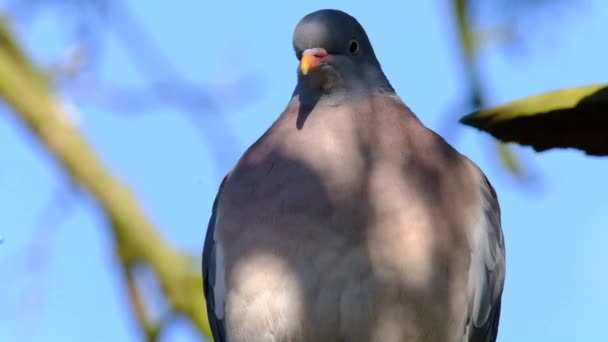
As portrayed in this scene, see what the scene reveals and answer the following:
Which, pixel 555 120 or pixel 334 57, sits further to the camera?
pixel 334 57

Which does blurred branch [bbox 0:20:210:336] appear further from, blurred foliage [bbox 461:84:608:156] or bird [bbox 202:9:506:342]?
blurred foliage [bbox 461:84:608:156]

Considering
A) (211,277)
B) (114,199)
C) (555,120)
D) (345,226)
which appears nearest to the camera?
(555,120)

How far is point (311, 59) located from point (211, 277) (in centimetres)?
Result: 61

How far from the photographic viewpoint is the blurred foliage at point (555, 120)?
109cm

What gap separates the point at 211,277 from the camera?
2482 millimetres

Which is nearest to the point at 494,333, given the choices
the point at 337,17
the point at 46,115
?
the point at 337,17

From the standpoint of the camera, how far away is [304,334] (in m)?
2.21

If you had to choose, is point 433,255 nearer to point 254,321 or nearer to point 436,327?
point 436,327

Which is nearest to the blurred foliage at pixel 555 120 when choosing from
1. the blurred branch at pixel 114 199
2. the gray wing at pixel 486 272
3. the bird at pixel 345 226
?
the bird at pixel 345 226

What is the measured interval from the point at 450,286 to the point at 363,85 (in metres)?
0.63

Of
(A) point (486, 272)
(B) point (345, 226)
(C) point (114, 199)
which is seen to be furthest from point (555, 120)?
(C) point (114, 199)

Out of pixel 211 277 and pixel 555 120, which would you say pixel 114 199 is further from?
pixel 555 120

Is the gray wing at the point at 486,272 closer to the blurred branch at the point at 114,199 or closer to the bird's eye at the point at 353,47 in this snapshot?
the bird's eye at the point at 353,47

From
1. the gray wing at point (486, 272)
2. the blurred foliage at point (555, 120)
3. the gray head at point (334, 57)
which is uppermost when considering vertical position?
the blurred foliage at point (555, 120)
